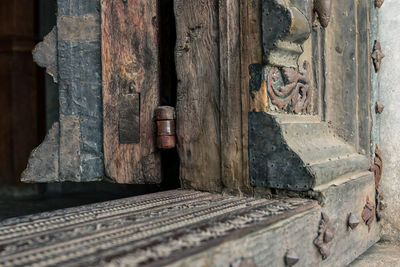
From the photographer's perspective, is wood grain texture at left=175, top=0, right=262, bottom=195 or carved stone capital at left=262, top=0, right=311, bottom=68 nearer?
carved stone capital at left=262, top=0, right=311, bottom=68

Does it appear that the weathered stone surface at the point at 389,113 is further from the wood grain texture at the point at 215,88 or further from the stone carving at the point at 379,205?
the wood grain texture at the point at 215,88

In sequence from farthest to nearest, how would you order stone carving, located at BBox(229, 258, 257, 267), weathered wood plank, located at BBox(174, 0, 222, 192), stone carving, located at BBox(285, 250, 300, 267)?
1. weathered wood plank, located at BBox(174, 0, 222, 192)
2. stone carving, located at BBox(285, 250, 300, 267)
3. stone carving, located at BBox(229, 258, 257, 267)

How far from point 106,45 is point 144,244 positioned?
1.14 metres

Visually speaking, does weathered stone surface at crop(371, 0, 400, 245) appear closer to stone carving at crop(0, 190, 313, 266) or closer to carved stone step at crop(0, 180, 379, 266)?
carved stone step at crop(0, 180, 379, 266)

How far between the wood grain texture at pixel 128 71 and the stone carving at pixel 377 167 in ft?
3.44

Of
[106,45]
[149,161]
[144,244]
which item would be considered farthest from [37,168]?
[144,244]

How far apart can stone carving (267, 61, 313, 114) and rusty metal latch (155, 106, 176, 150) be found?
45 cm

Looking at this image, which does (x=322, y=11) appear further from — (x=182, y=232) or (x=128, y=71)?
(x=182, y=232)

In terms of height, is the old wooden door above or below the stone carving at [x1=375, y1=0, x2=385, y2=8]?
below

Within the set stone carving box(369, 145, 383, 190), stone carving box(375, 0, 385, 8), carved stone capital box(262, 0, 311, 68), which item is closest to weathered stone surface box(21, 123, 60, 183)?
carved stone capital box(262, 0, 311, 68)

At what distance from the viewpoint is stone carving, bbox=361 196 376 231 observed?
5.85 ft

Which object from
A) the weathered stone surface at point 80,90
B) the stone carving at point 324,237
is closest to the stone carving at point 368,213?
the stone carving at point 324,237

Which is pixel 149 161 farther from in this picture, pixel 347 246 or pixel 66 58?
pixel 347 246

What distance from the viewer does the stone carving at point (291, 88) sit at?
1.53m
